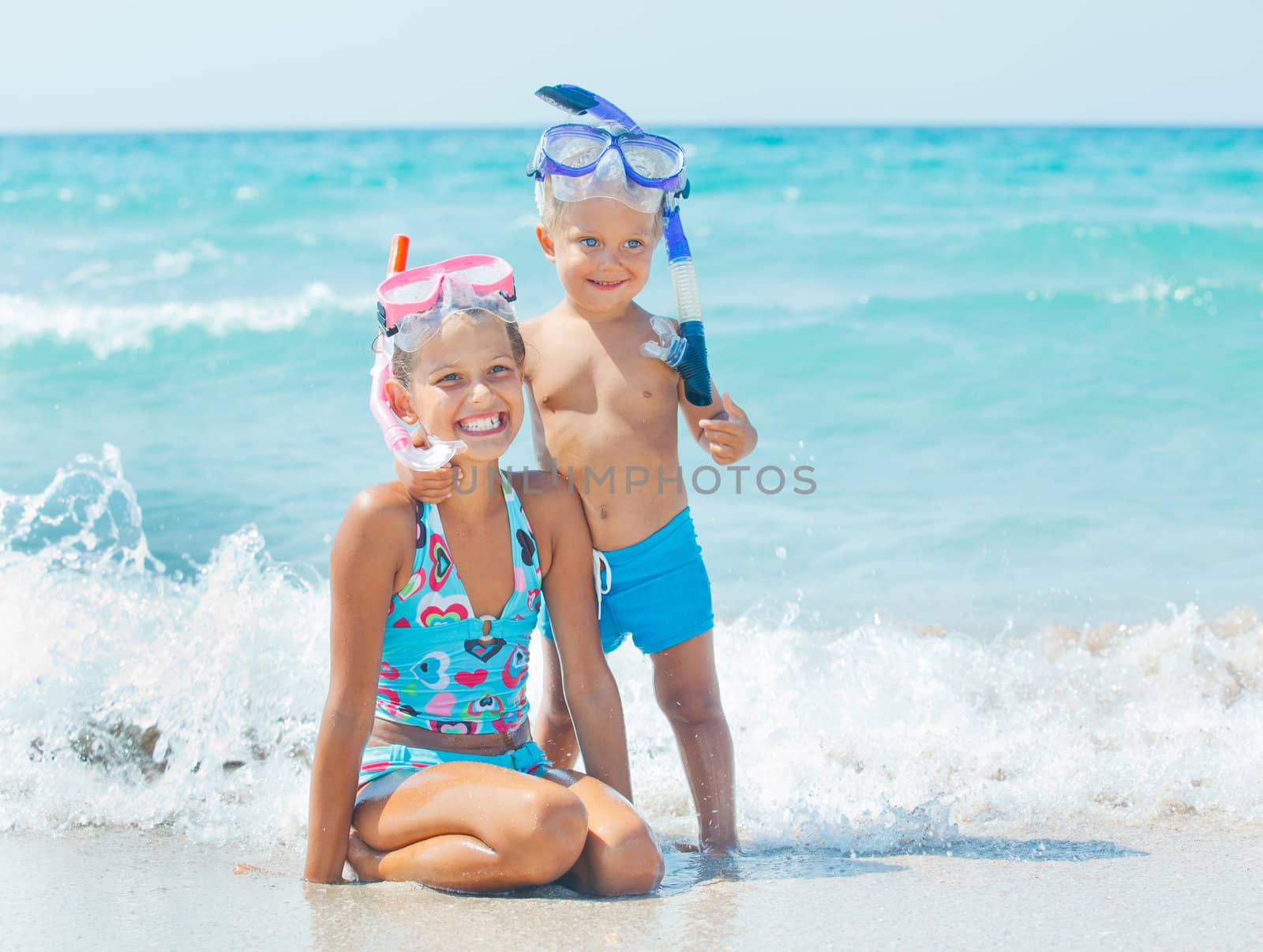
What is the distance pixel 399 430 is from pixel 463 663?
0.53 meters

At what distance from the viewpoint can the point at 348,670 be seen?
2.64 meters

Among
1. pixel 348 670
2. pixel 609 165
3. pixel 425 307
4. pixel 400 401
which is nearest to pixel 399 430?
pixel 400 401

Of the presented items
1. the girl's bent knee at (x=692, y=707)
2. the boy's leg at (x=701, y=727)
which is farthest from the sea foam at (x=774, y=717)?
the girl's bent knee at (x=692, y=707)

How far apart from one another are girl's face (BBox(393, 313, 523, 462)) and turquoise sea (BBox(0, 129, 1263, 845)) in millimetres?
1272

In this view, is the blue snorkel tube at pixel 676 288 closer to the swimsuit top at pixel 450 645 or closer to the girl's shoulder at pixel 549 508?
the girl's shoulder at pixel 549 508

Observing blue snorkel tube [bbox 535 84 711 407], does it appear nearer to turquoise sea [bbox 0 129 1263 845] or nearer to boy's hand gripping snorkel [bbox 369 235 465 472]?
boy's hand gripping snorkel [bbox 369 235 465 472]

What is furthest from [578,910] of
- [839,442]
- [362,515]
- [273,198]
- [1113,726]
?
[273,198]

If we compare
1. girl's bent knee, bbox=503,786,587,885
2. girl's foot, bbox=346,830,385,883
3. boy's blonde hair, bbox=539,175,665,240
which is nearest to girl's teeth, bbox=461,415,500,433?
boy's blonde hair, bbox=539,175,665,240

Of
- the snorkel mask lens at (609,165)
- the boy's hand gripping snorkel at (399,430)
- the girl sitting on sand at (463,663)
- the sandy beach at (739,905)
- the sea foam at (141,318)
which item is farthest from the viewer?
the sea foam at (141,318)

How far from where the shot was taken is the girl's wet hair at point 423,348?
2.80 m

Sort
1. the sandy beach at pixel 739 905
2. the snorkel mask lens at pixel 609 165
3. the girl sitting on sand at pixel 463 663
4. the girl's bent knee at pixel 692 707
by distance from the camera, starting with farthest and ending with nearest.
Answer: the girl's bent knee at pixel 692 707
the snorkel mask lens at pixel 609 165
the girl sitting on sand at pixel 463 663
the sandy beach at pixel 739 905

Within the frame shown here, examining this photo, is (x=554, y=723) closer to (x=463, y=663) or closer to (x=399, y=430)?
(x=463, y=663)

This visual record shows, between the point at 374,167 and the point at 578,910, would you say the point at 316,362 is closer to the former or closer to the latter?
the point at 578,910

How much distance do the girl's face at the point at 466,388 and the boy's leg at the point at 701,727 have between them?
783mm
